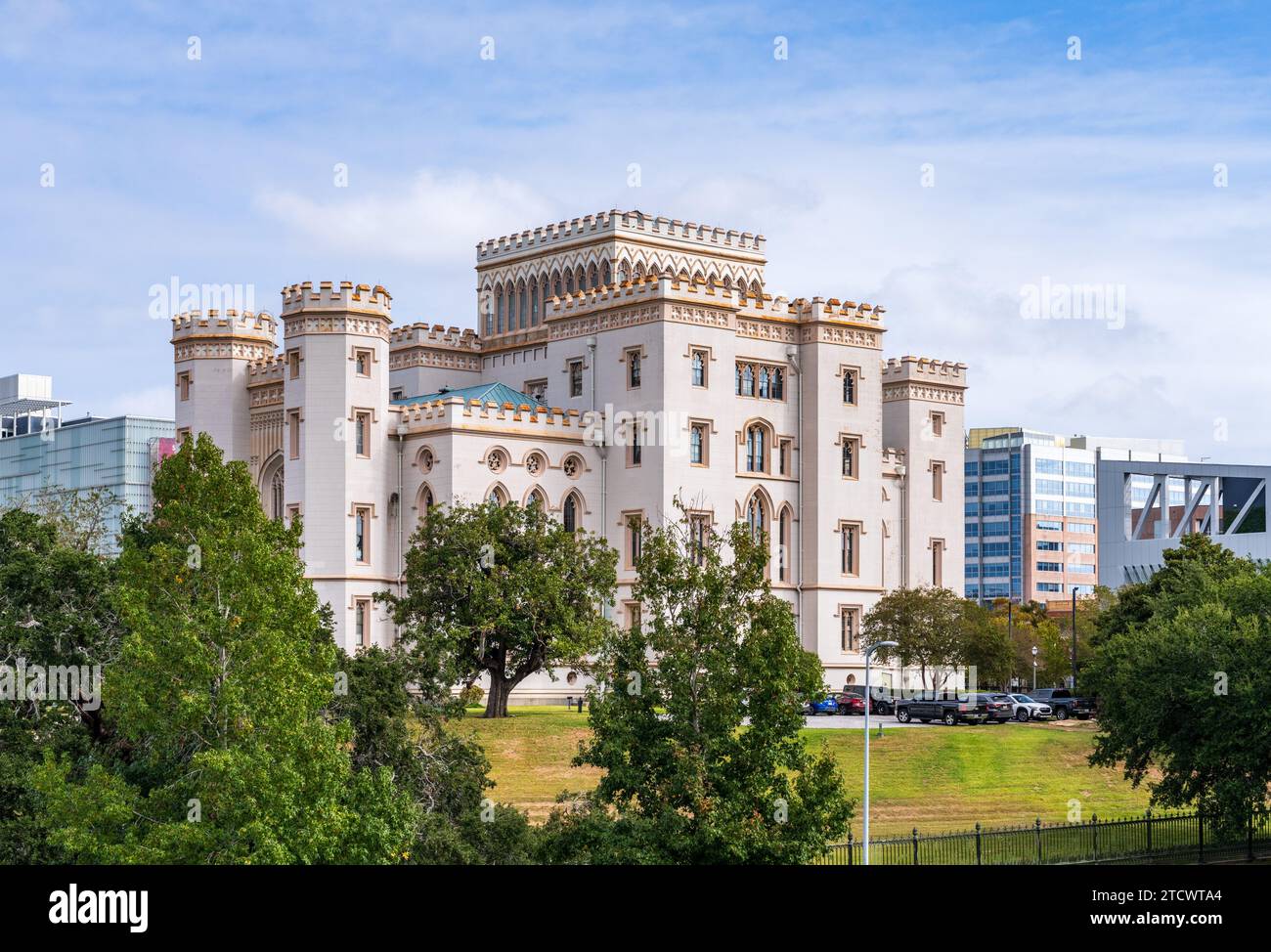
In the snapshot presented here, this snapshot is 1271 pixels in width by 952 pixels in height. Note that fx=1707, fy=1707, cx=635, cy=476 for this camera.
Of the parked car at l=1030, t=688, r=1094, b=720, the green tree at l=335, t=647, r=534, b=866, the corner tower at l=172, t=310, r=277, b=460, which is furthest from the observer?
the corner tower at l=172, t=310, r=277, b=460

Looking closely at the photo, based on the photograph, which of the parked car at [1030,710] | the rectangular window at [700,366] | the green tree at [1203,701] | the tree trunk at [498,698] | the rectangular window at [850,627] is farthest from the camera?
the rectangular window at [850,627]

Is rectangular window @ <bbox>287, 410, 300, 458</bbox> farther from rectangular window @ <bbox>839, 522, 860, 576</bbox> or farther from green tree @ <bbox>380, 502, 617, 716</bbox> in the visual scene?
rectangular window @ <bbox>839, 522, 860, 576</bbox>

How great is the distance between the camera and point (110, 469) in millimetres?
178500

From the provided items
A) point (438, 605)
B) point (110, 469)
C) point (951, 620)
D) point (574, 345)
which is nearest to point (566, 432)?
point (574, 345)

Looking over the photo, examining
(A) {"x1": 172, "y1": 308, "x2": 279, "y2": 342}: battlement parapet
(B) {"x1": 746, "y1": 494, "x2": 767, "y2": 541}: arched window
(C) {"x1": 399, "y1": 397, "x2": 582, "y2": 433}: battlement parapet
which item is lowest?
(B) {"x1": 746, "y1": 494, "x2": 767, "y2": 541}: arched window

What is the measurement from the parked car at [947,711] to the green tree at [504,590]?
44.3 ft

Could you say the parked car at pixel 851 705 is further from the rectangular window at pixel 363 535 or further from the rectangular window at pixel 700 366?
the rectangular window at pixel 363 535

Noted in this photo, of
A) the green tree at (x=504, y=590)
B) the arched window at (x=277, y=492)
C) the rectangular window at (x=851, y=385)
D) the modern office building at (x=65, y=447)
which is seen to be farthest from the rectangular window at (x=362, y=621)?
the modern office building at (x=65, y=447)

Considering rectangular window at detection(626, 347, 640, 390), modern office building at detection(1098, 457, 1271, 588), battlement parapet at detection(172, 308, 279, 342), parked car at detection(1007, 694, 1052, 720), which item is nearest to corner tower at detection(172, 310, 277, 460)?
battlement parapet at detection(172, 308, 279, 342)

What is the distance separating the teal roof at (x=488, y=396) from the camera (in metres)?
77.1

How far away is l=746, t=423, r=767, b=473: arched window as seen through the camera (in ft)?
256

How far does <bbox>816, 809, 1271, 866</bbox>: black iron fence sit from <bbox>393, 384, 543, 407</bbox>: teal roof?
38.2 meters
